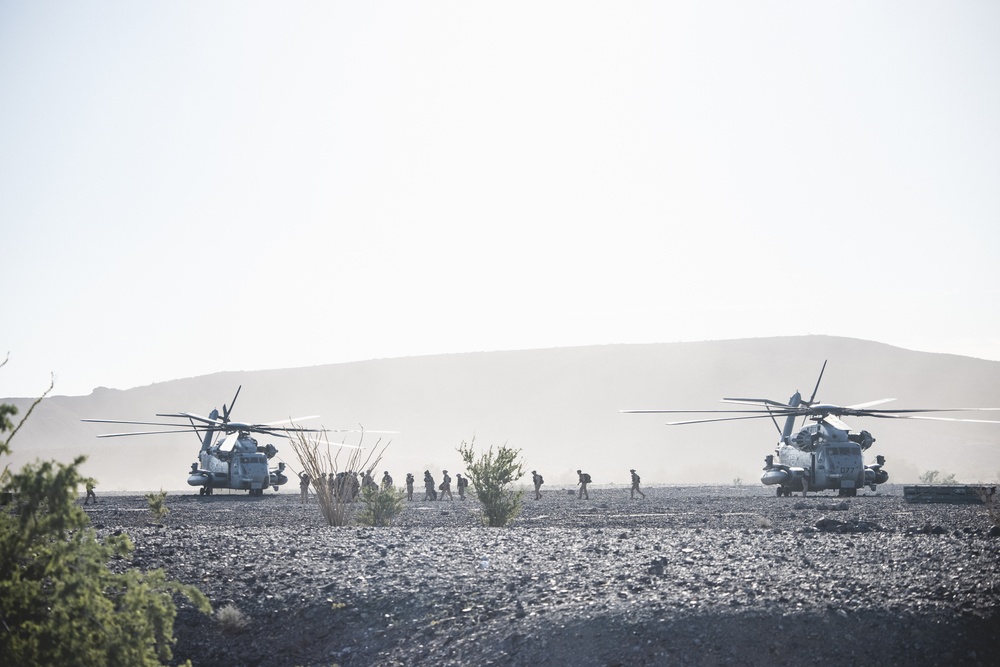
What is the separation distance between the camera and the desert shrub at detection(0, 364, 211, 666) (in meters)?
6.65

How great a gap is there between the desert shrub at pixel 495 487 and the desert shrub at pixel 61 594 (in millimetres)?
16336

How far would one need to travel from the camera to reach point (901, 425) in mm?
101312

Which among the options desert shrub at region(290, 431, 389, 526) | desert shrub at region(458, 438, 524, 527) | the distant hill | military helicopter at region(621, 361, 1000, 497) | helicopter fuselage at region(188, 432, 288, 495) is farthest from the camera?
the distant hill

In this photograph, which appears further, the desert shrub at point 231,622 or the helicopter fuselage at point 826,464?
the helicopter fuselage at point 826,464

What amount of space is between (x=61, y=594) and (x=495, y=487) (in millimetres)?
A: 17686

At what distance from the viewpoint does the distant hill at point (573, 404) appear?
9656 centimetres

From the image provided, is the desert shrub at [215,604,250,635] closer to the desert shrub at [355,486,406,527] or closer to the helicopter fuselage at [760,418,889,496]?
the desert shrub at [355,486,406,527]

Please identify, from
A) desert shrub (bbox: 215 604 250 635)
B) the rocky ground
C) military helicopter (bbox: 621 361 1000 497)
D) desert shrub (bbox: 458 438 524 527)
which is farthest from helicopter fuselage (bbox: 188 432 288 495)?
desert shrub (bbox: 215 604 250 635)

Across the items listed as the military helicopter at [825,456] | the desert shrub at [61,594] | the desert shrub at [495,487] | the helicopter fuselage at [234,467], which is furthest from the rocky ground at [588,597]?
the helicopter fuselage at [234,467]

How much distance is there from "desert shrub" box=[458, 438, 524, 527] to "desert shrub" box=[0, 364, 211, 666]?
16.3 metres

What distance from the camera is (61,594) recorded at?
21.8 ft

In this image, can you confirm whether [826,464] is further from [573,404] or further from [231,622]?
[573,404]

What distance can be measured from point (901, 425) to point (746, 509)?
269ft

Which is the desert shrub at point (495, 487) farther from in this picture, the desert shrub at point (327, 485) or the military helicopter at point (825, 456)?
the military helicopter at point (825, 456)
